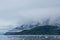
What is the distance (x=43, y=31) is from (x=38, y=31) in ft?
18.8

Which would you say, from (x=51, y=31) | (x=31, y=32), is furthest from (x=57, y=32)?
(x=31, y=32)

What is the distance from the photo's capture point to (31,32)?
200 metres

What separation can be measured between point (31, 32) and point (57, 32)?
85.6 ft

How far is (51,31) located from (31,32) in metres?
19.4

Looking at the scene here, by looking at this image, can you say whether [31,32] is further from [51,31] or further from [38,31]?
[51,31]

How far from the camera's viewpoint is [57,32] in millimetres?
188875

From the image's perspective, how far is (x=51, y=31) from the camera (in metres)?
200

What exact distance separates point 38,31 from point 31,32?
7.34 meters

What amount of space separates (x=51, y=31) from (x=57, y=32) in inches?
457

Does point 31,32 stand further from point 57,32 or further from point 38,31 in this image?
point 57,32

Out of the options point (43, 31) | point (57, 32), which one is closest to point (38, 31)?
point (43, 31)

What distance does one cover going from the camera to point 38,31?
197 m

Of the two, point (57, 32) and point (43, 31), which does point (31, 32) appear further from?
point (57, 32)
